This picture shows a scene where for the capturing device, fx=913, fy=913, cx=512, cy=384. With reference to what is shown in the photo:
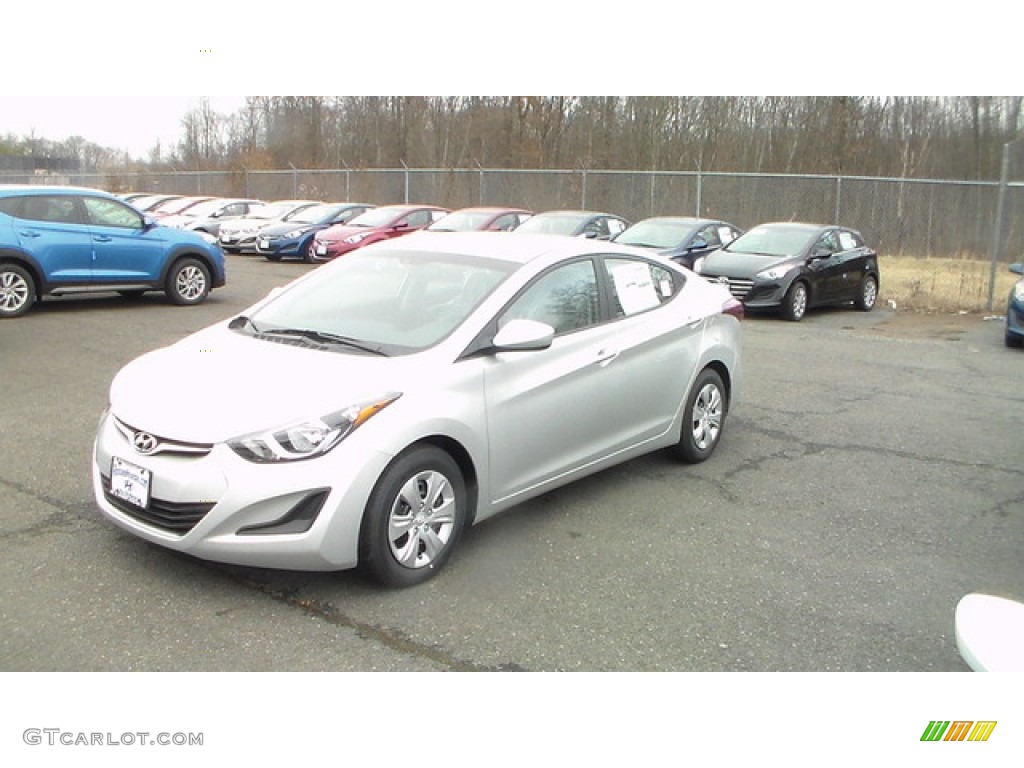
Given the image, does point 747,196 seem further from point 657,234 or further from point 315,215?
point 315,215

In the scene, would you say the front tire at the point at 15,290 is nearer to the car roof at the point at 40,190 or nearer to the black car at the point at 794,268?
the car roof at the point at 40,190

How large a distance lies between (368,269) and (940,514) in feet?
11.9

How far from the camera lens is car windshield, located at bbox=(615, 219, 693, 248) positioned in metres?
15.7

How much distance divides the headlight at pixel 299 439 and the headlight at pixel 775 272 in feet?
36.8

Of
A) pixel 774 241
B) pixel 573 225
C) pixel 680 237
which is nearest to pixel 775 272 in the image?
pixel 774 241

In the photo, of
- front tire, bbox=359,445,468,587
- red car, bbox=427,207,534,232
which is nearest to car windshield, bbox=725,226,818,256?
red car, bbox=427,207,534,232

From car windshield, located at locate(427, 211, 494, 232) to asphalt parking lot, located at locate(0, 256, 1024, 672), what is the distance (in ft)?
40.4

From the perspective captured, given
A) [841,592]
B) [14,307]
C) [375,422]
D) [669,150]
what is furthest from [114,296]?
[669,150]

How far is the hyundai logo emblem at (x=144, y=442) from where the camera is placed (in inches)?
153

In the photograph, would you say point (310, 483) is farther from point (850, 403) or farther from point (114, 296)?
point (114, 296)

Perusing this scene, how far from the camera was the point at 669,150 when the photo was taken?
2580 centimetres

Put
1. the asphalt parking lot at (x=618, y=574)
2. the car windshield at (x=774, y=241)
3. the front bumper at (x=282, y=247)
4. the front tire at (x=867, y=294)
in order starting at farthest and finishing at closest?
the front bumper at (x=282, y=247) → the front tire at (x=867, y=294) → the car windshield at (x=774, y=241) → the asphalt parking lot at (x=618, y=574)
